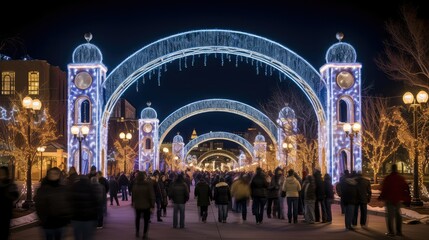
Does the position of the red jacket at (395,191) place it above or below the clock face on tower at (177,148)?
below

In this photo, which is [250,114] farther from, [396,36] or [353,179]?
[353,179]

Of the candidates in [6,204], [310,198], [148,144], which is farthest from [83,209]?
[148,144]

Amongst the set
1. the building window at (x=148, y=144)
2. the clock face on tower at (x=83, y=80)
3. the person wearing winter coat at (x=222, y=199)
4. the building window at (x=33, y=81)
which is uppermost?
the building window at (x=33, y=81)

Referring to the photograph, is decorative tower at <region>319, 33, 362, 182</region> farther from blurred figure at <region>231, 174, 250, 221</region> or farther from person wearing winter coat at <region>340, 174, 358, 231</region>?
person wearing winter coat at <region>340, 174, 358, 231</region>

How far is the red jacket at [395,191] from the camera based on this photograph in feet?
57.4

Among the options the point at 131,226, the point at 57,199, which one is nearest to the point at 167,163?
the point at 131,226

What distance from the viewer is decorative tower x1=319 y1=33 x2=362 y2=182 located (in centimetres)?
3881

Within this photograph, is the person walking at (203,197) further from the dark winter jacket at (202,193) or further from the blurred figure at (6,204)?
the blurred figure at (6,204)

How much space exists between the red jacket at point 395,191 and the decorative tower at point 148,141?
167ft

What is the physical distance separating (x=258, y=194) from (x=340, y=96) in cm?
1750

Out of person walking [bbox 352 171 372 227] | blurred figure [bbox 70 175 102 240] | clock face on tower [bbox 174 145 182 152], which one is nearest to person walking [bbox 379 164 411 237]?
person walking [bbox 352 171 372 227]

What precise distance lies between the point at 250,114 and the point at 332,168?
34.3m

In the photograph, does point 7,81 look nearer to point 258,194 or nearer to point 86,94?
point 86,94

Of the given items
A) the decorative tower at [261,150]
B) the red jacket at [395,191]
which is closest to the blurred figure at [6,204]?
the red jacket at [395,191]
